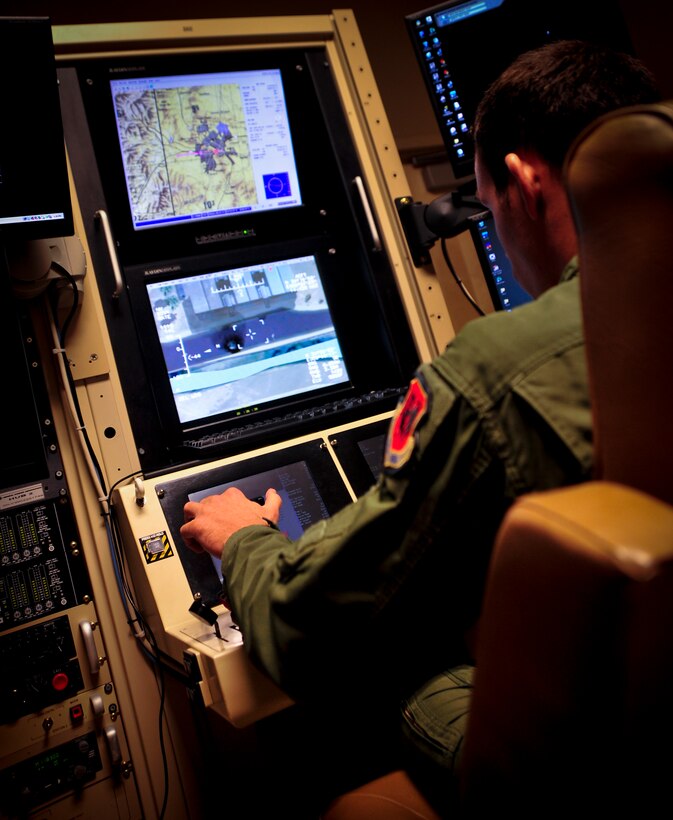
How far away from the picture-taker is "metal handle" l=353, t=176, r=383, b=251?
6.61 feet

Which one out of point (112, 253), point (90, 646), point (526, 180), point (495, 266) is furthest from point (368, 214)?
point (90, 646)

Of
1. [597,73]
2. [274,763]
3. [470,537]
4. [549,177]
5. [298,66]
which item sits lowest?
[274,763]

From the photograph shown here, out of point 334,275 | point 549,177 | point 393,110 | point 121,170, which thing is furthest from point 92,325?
point 393,110

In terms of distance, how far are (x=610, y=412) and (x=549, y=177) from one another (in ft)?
1.98

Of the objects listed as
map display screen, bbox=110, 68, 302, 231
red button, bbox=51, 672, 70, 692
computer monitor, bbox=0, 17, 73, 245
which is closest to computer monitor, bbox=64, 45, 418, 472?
map display screen, bbox=110, 68, 302, 231

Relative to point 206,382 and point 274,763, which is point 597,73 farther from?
point 274,763

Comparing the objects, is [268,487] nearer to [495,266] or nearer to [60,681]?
[60,681]

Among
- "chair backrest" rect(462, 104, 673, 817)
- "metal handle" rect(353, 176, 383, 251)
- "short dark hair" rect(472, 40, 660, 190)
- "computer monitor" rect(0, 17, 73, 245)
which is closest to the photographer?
"chair backrest" rect(462, 104, 673, 817)

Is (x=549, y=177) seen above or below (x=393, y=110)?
below

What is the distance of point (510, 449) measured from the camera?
77 centimetres

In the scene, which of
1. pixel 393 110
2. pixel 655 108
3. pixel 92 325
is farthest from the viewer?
pixel 393 110

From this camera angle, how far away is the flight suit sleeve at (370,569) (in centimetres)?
80

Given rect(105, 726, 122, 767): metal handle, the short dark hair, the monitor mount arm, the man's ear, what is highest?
the monitor mount arm

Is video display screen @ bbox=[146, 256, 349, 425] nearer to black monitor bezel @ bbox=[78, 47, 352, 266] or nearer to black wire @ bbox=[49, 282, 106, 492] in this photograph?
black monitor bezel @ bbox=[78, 47, 352, 266]
